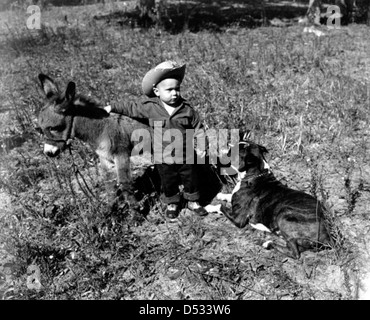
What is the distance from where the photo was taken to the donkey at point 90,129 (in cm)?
448

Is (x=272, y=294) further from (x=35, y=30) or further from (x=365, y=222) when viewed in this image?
(x=35, y=30)

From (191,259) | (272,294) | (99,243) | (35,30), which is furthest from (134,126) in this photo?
(35,30)

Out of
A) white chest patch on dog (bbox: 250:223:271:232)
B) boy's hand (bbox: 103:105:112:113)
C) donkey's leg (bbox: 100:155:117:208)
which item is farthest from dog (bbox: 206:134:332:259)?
boy's hand (bbox: 103:105:112:113)

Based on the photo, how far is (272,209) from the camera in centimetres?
454

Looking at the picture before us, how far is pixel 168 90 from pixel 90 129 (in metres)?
1.14

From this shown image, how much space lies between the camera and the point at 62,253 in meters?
4.55

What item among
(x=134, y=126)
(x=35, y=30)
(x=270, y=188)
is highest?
(x=35, y=30)

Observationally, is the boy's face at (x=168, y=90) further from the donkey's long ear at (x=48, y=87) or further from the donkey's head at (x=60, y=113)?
the donkey's long ear at (x=48, y=87)

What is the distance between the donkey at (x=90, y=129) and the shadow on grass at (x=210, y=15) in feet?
30.7

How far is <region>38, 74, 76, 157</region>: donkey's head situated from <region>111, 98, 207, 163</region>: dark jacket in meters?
0.56

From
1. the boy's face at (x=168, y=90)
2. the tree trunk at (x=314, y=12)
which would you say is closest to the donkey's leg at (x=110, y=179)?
the boy's face at (x=168, y=90)

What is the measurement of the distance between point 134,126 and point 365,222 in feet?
10.4

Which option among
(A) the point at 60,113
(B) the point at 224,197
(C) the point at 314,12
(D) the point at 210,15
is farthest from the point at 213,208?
(D) the point at 210,15

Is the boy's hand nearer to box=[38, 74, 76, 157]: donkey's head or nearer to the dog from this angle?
box=[38, 74, 76, 157]: donkey's head
